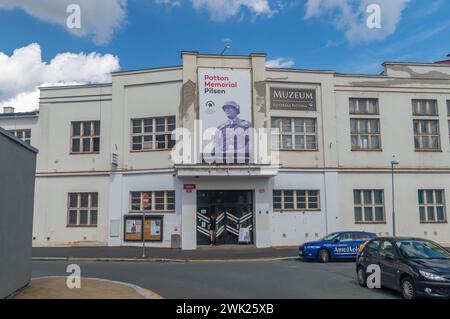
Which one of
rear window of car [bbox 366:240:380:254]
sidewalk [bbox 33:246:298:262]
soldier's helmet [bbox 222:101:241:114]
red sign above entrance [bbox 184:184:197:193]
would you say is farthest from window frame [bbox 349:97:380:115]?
rear window of car [bbox 366:240:380:254]

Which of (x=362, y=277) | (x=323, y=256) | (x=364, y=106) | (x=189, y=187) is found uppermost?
(x=364, y=106)

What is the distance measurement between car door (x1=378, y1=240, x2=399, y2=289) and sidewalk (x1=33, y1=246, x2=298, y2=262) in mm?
9175

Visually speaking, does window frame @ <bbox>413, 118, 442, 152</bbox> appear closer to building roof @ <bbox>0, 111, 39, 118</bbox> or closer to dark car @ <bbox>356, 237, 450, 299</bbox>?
dark car @ <bbox>356, 237, 450, 299</bbox>

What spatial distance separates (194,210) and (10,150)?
51.1 ft

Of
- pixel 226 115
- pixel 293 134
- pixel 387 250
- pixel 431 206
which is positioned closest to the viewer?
pixel 387 250

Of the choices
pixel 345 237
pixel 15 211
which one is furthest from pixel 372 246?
pixel 15 211

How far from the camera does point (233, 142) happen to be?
2428cm

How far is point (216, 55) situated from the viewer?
25.2m

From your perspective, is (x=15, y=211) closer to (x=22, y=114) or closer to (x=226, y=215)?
(x=226, y=215)

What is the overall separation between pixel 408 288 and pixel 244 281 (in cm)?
456

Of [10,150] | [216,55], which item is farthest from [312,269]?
[216,55]

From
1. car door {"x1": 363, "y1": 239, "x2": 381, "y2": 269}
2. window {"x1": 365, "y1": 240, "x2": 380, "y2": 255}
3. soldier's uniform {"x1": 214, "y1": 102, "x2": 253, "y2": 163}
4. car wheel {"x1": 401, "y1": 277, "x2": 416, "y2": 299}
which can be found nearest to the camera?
car wheel {"x1": 401, "y1": 277, "x2": 416, "y2": 299}

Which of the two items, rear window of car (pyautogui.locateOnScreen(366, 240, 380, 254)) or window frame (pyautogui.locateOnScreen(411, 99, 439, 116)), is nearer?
rear window of car (pyautogui.locateOnScreen(366, 240, 380, 254))

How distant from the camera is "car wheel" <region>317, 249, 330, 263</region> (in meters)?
18.3
